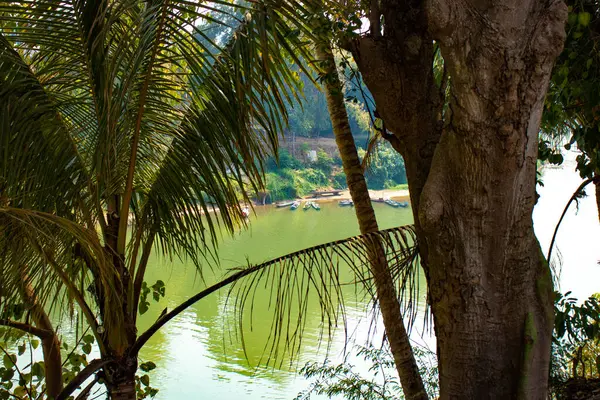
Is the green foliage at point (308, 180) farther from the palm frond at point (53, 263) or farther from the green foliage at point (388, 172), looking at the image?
the palm frond at point (53, 263)

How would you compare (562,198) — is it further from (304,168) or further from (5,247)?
(5,247)

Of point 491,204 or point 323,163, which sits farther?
point 323,163

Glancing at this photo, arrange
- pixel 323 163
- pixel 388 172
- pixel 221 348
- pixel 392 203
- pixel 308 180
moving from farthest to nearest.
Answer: pixel 323 163
pixel 308 180
pixel 388 172
pixel 392 203
pixel 221 348

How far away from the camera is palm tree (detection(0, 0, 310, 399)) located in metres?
1.93

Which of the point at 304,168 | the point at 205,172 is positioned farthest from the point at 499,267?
the point at 304,168

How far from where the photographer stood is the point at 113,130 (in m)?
1.88

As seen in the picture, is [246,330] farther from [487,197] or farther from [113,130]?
[487,197]

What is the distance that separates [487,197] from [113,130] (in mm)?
1087

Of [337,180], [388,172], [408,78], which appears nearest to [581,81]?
[408,78]

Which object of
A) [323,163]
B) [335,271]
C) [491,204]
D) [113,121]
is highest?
[323,163]

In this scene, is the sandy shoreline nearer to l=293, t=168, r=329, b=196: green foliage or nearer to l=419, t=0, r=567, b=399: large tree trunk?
l=293, t=168, r=329, b=196: green foliage

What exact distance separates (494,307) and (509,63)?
1.93 ft

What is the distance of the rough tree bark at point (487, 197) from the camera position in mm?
1450

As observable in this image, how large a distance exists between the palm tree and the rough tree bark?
0.52 meters
